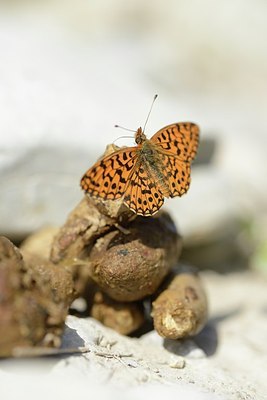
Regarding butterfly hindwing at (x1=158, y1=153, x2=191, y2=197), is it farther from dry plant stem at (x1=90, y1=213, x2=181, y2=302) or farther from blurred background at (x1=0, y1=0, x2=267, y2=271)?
blurred background at (x1=0, y1=0, x2=267, y2=271)

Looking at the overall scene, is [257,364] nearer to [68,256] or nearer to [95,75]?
[68,256]

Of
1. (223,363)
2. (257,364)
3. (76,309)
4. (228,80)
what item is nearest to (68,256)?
(76,309)

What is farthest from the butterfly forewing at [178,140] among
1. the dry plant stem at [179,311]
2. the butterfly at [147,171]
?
the dry plant stem at [179,311]

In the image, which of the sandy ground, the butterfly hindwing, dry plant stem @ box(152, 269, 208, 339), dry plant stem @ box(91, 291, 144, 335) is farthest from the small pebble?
the butterfly hindwing

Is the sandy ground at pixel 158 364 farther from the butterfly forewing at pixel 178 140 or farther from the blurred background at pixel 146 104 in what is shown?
the butterfly forewing at pixel 178 140

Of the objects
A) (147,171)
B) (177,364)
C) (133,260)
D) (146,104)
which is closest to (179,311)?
(177,364)
